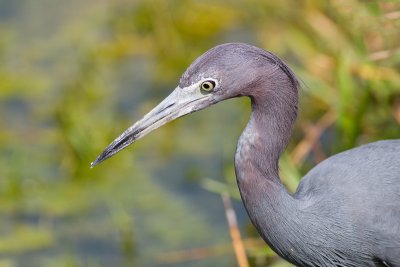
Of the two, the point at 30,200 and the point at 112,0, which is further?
the point at 112,0

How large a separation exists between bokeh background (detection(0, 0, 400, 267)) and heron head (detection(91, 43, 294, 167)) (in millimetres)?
1068

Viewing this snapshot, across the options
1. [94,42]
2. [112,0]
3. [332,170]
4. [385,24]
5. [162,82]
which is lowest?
[332,170]

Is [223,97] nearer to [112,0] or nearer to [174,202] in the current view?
[174,202]

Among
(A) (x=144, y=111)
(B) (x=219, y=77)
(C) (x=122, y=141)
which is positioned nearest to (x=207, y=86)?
(B) (x=219, y=77)

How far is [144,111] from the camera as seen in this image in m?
6.29

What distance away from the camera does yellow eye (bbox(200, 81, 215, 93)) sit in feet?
11.2

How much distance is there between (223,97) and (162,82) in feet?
10.1

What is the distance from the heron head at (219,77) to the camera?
338 cm

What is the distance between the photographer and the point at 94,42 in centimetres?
686

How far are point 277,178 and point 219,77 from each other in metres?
0.45

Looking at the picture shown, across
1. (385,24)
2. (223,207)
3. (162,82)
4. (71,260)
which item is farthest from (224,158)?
(385,24)

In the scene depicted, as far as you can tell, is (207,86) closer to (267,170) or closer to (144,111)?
(267,170)

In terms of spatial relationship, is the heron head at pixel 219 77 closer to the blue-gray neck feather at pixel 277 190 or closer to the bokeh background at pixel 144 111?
the blue-gray neck feather at pixel 277 190

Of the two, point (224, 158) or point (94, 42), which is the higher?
point (94, 42)
